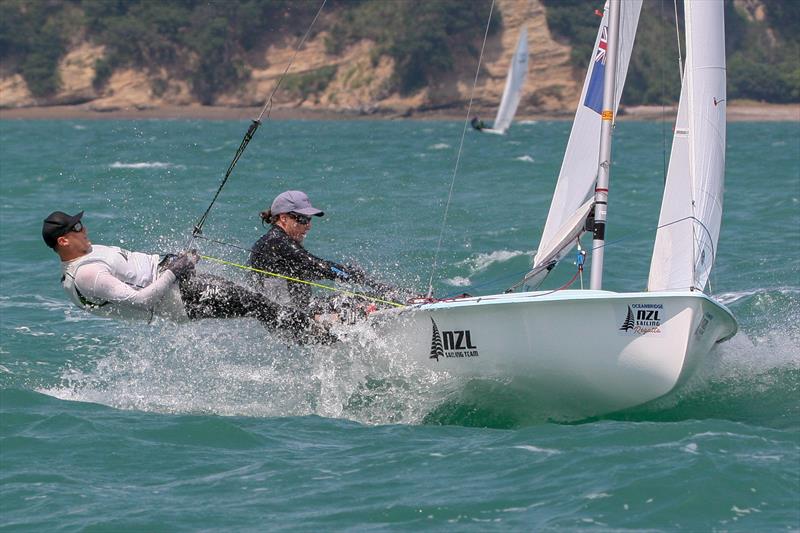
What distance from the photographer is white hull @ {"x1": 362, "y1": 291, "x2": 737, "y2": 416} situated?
6.41 metres

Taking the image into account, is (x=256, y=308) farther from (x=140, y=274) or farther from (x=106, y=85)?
(x=106, y=85)

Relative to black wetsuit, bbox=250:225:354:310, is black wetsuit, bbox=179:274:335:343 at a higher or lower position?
lower

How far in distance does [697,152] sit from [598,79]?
103 centimetres

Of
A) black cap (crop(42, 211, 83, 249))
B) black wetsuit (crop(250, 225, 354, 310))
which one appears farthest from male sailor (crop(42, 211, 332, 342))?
black wetsuit (crop(250, 225, 354, 310))

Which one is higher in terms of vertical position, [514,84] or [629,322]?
[514,84]

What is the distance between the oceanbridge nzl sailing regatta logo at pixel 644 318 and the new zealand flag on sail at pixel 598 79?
6.28 ft

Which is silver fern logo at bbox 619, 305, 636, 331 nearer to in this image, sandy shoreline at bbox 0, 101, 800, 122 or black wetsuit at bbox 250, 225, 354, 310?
black wetsuit at bbox 250, 225, 354, 310

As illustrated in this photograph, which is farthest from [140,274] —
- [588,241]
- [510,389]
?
[588,241]

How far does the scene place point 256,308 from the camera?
23.4 feet

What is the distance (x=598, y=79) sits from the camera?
25.8 feet

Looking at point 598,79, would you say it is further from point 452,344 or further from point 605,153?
point 452,344

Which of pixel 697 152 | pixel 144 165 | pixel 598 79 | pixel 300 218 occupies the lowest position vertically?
pixel 300 218

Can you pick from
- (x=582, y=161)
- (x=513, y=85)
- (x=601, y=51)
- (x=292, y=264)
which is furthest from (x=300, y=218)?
(x=513, y=85)

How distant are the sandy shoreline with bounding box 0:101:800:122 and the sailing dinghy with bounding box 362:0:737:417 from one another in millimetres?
57892
